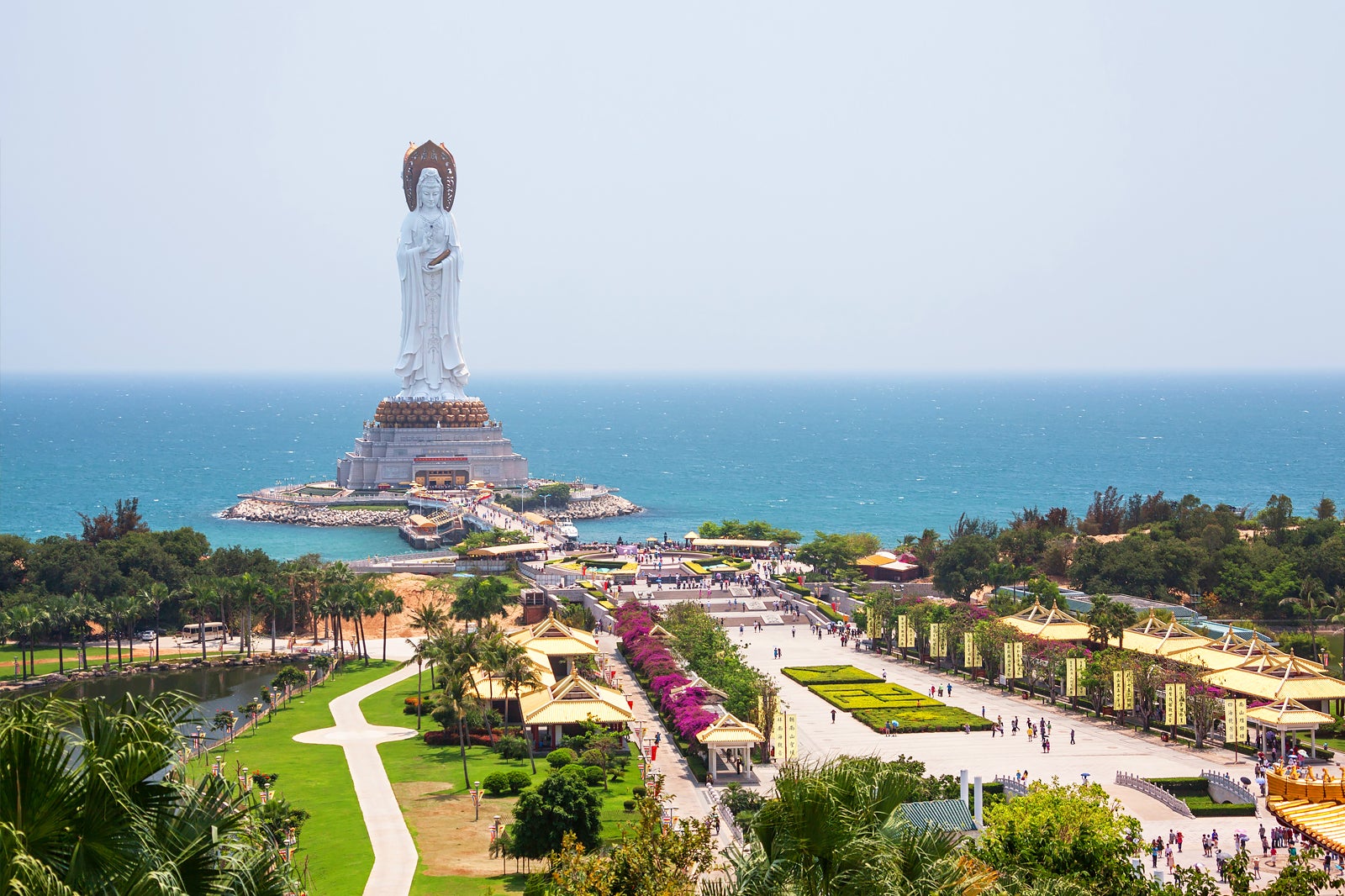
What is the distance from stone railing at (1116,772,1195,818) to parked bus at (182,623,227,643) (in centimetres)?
3876

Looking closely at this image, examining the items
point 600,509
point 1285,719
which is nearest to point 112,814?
point 1285,719

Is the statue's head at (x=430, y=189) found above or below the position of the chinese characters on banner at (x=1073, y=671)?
above

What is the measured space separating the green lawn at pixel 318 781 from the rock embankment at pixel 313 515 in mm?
44234

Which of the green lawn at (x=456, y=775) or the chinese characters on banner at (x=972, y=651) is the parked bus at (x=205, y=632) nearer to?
the green lawn at (x=456, y=775)

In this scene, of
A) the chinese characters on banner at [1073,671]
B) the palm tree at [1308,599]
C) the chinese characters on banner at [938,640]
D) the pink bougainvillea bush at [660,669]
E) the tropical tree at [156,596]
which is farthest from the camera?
the tropical tree at [156,596]

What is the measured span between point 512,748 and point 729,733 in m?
6.52

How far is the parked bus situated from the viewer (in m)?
60.4

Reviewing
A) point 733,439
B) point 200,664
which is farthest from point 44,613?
point 733,439

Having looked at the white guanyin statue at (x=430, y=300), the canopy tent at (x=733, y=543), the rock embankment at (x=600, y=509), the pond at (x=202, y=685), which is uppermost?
the white guanyin statue at (x=430, y=300)

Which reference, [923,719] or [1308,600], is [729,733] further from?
[1308,600]

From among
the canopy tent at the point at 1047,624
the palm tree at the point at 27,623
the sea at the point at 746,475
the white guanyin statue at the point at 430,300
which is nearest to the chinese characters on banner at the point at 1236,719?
the canopy tent at the point at 1047,624

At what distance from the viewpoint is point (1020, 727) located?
42.5m

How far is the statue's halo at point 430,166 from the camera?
107812 mm

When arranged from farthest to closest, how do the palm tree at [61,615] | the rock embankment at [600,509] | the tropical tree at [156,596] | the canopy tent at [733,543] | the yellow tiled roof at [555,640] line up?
the rock embankment at [600,509]
the canopy tent at [733,543]
the tropical tree at [156,596]
the palm tree at [61,615]
the yellow tiled roof at [555,640]
